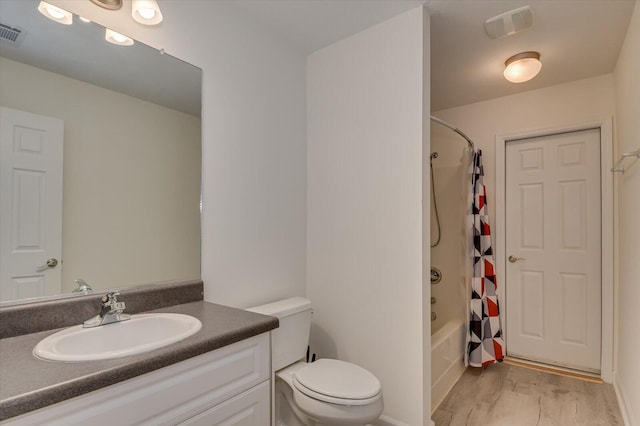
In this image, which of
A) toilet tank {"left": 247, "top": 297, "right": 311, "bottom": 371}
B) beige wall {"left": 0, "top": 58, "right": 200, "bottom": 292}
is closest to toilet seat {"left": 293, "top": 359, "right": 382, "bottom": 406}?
toilet tank {"left": 247, "top": 297, "right": 311, "bottom": 371}

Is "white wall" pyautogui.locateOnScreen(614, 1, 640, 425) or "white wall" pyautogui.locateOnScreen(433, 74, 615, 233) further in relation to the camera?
"white wall" pyautogui.locateOnScreen(433, 74, 615, 233)

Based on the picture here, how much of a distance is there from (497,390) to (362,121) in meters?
2.17

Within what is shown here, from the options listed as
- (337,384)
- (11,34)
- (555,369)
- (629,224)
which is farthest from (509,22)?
(555,369)

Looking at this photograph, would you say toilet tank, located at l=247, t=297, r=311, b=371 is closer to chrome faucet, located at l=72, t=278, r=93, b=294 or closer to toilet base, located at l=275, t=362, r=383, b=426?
toilet base, located at l=275, t=362, r=383, b=426

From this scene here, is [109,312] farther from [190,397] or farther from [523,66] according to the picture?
[523,66]

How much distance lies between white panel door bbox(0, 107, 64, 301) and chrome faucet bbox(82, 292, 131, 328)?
17 cm

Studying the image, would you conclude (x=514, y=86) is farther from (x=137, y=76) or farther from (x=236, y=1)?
(x=137, y=76)

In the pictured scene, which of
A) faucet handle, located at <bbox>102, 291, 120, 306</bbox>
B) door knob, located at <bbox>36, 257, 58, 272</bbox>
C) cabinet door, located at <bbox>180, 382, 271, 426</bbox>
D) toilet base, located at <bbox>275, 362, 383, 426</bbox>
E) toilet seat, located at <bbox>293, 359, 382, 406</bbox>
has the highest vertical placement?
door knob, located at <bbox>36, 257, 58, 272</bbox>

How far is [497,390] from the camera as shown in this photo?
2387 mm

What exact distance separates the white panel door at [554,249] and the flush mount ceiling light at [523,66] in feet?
2.79

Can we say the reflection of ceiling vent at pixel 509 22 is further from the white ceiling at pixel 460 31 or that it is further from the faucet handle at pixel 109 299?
the faucet handle at pixel 109 299

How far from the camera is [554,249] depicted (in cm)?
281

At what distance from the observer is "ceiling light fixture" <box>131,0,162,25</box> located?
1.39m

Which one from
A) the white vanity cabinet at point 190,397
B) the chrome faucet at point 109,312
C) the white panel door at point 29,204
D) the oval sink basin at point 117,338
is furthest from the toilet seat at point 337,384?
the white panel door at point 29,204
